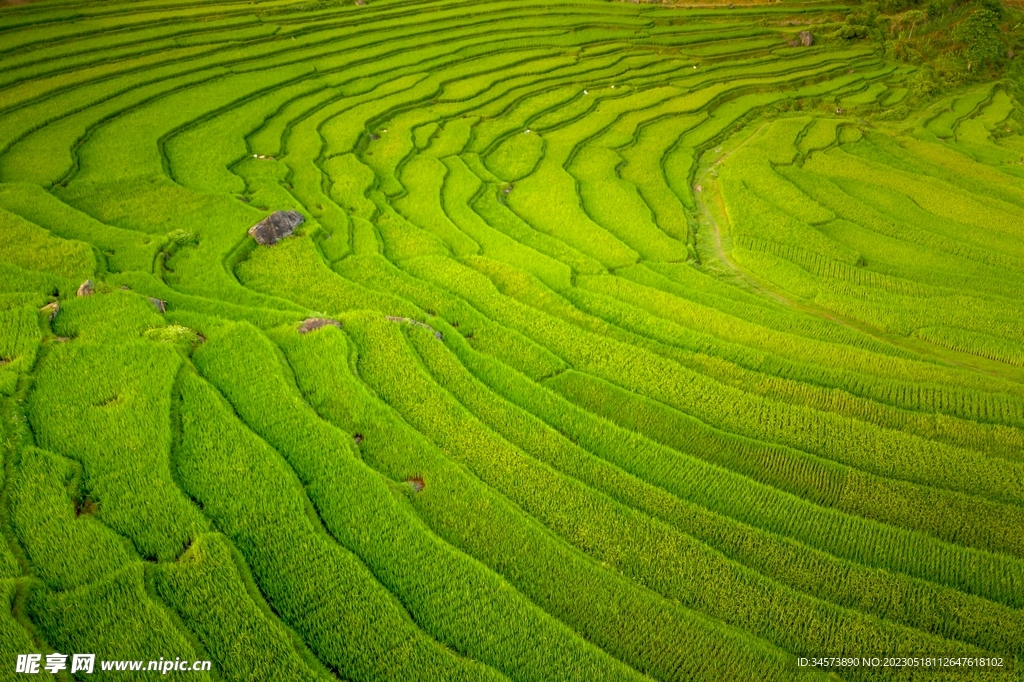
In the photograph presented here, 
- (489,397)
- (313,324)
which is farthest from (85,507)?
(489,397)

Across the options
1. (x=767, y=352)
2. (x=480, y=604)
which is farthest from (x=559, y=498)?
(x=767, y=352)

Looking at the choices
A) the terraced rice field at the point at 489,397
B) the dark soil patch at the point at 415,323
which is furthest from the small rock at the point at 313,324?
the dark soil patch at the point at 415,323

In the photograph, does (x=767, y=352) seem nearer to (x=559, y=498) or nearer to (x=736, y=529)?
(x=736, y=529)

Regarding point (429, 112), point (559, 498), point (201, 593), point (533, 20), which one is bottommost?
point (559, 498)

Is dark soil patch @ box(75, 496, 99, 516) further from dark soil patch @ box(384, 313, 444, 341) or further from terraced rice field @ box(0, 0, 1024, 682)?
dark soil patch @ box(384, 313, 444, 341)

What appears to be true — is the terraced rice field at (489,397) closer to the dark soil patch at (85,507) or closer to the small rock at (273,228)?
the dark soil patch at (85,507)

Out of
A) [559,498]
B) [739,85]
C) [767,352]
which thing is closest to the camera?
[559,498]

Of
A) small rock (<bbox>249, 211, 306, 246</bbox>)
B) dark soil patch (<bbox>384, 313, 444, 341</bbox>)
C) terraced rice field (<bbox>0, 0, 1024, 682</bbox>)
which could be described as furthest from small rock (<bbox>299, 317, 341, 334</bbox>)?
small rock (<bbox>249, 211, 306, 246</bbox>)
